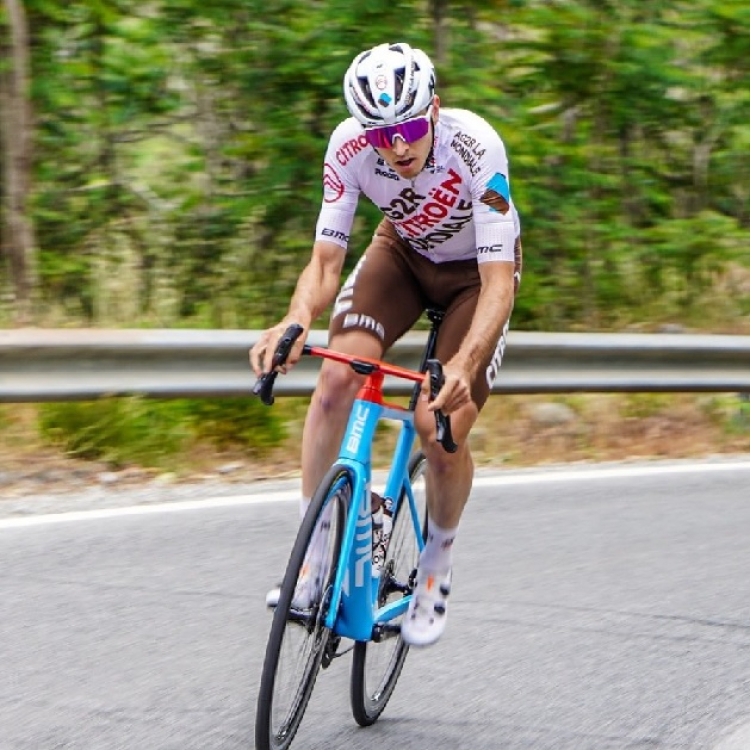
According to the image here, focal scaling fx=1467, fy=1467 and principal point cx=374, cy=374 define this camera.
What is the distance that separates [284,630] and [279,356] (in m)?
0.75

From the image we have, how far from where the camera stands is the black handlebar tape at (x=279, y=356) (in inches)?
158

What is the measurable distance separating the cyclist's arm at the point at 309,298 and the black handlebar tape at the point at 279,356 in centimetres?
1

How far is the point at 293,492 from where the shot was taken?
734cm

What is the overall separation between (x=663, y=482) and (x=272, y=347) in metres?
4.46

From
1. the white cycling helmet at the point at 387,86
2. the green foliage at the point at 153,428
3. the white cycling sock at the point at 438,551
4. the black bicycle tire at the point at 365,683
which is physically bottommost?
the green foliage at the point at 153,428

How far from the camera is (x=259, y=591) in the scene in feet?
19.0

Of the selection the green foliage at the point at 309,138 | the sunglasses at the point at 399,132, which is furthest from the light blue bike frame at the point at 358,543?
the green foliage at the point at 309,138

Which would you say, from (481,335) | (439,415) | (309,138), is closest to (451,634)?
(481,335)

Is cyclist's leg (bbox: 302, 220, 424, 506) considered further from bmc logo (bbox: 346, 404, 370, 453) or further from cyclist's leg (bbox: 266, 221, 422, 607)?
bmc logo (bbox: 346, 404, 370, 453)

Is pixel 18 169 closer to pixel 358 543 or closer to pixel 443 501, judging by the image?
pixel 443 501

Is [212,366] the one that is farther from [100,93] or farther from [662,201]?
[662,201]

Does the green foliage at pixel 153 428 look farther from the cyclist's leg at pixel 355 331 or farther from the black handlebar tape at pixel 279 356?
the black handlebar tape at pixel 279 356

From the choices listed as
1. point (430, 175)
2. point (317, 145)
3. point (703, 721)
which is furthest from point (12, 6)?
point (703, 721)

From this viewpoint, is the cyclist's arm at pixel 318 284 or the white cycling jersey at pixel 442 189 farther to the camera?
the white cycling jersey at pixel 442 189
